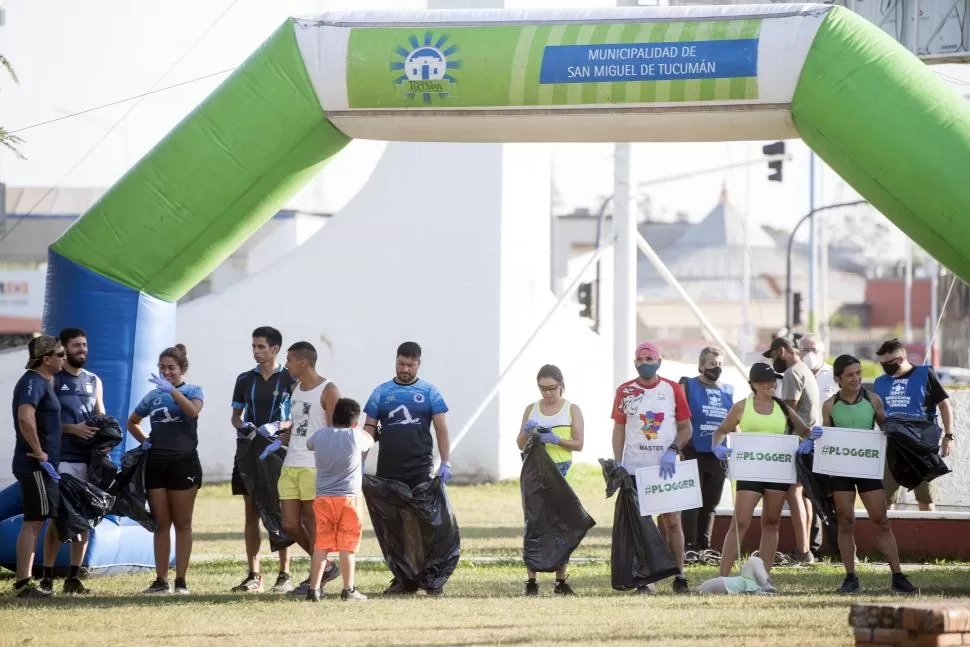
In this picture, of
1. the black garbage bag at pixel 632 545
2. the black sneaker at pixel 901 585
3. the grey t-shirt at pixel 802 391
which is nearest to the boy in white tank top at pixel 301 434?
the black garbage bag at pixel 632 545

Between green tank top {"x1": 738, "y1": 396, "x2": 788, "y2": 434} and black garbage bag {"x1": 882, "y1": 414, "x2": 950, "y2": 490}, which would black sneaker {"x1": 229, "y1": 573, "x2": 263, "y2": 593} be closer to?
green tank top {"x1": 738, "y1": 396, "x2": 788, "y2": 434}

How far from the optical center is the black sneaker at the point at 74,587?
10.4 m

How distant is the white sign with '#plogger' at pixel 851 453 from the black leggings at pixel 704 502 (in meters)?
2.07

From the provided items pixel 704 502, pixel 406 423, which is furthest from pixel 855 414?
pixel 406 423

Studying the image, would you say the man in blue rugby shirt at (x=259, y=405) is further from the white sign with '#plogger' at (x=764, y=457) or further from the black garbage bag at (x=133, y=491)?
the white sign with '#plogger' at (x=764, y=457)

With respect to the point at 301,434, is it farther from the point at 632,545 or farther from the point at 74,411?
the point at 632,545

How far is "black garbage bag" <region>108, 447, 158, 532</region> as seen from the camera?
34.0 ft

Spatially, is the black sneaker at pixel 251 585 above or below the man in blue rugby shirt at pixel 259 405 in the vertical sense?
below

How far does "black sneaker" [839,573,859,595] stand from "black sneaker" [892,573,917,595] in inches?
9.4

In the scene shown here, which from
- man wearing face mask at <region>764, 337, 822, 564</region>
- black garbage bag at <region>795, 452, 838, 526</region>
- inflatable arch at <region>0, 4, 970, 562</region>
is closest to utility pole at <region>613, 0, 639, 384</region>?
man wearing face mask at <region>764, 337, 822, 564</region>

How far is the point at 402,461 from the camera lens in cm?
1042

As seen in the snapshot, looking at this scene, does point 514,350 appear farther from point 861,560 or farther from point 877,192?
point 877,192

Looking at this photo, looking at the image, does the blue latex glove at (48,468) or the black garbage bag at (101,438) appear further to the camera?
→ the black garbage bag at (101,438)

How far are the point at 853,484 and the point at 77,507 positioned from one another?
514cm
